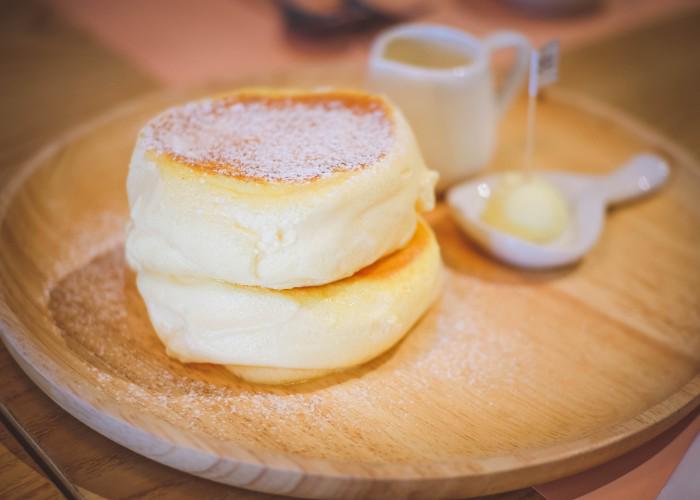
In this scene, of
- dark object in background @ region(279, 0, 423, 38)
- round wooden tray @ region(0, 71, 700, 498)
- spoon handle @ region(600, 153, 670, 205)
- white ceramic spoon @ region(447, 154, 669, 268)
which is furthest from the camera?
dark object in background @ region(279, 0, 423, 38)

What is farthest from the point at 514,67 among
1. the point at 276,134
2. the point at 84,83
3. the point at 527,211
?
the point at 84,83

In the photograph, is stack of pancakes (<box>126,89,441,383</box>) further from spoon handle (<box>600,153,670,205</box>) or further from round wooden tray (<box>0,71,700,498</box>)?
spoon handle (<box>600,153,670,205</box>)

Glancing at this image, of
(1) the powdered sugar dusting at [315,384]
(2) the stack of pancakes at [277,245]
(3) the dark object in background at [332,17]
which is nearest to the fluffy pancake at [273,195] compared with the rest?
(2) the stack of pancakes at [277,245]

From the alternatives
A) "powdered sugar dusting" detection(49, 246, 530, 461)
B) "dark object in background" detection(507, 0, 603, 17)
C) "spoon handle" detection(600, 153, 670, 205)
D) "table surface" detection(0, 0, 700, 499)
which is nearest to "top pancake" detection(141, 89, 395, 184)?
"powdered sugar dusting" detection(49, 246, 530, 461)

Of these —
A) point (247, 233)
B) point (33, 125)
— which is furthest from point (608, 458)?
point (33, 125)

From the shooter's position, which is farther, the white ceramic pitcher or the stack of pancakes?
the white ceramic pitcher

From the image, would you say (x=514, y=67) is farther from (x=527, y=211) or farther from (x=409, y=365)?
(x=409, y=365)

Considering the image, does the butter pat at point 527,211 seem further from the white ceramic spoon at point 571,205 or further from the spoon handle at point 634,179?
the spoon handle at point 634,179
